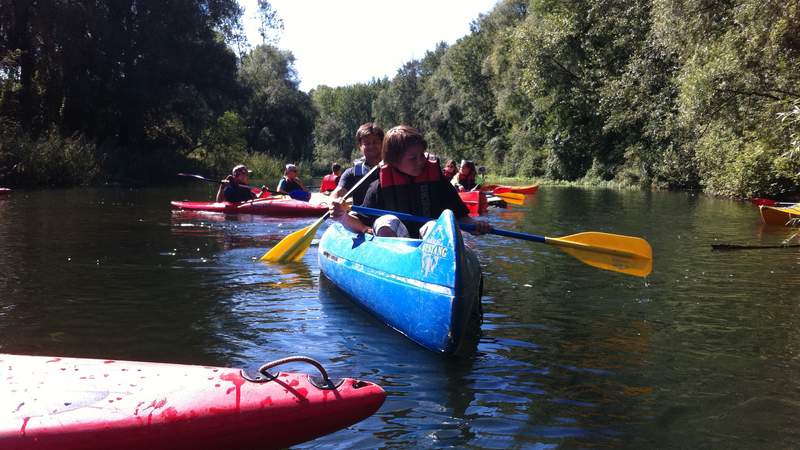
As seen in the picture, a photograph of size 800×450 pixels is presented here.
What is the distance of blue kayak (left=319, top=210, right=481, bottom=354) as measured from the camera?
14.8ft

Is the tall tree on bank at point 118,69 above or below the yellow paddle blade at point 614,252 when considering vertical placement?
above

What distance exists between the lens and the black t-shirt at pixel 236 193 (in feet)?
46.0

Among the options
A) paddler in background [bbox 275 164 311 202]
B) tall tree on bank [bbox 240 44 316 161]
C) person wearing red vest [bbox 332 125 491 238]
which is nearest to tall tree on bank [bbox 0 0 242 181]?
tall tree on bank [bbox 240 44 316 161]

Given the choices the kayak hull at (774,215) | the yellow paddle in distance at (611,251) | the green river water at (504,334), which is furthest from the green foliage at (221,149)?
the yellow paddle in distance at (611,251)

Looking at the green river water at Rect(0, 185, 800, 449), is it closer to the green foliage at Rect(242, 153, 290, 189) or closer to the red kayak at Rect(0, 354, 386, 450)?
the red kayak at Rect(0, 354, 386, 450)

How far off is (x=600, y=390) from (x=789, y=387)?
42.5 inches

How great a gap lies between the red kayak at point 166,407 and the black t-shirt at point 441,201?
2.73 meters

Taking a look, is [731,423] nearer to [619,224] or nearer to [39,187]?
[619,224]

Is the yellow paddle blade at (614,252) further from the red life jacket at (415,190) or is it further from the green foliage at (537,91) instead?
the green foliage at (537,91)

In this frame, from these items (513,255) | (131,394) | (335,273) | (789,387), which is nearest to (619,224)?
(513,255)

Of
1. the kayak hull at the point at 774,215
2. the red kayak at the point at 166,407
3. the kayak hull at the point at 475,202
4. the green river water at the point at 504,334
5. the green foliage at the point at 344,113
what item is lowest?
the green river water at the point at 504,334

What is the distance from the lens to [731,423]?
3.66m

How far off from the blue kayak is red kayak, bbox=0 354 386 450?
4.45 feet

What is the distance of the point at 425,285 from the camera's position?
4715 mm
